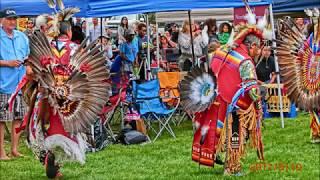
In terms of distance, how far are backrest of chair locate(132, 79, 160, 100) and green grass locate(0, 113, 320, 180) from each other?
0.61 meters

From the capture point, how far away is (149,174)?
6.54 metres

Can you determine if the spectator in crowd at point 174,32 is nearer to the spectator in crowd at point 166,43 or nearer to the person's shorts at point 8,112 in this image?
the spectator in crowd at point 166,43

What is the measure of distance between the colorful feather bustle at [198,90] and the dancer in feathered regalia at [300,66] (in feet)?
5.99

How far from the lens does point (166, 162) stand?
7.20m

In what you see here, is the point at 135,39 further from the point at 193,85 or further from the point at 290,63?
the point at 193,85

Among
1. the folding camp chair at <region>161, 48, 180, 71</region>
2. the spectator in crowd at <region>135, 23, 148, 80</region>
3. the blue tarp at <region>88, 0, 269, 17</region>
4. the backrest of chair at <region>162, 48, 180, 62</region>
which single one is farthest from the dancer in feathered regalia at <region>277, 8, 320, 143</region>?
the backrest of chair at <region>162, 48, 180, 62</region>

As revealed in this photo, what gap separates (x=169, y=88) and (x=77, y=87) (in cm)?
434

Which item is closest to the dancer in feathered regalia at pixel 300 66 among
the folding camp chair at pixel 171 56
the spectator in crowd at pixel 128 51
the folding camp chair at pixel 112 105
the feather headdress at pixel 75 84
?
the folding camp chair at pixel 112 105

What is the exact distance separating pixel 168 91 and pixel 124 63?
78 cm

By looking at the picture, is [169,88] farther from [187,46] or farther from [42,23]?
[42,23]

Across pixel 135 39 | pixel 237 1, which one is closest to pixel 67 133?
pixel 237 1

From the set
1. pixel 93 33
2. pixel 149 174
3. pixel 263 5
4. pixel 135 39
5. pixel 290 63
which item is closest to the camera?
pixel 149 174

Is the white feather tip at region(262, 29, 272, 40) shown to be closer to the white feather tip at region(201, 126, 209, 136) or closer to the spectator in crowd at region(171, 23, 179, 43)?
Result: the white feather tip at region(201, 126, 209, 136)

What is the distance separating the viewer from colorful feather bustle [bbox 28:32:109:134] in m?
5.59
